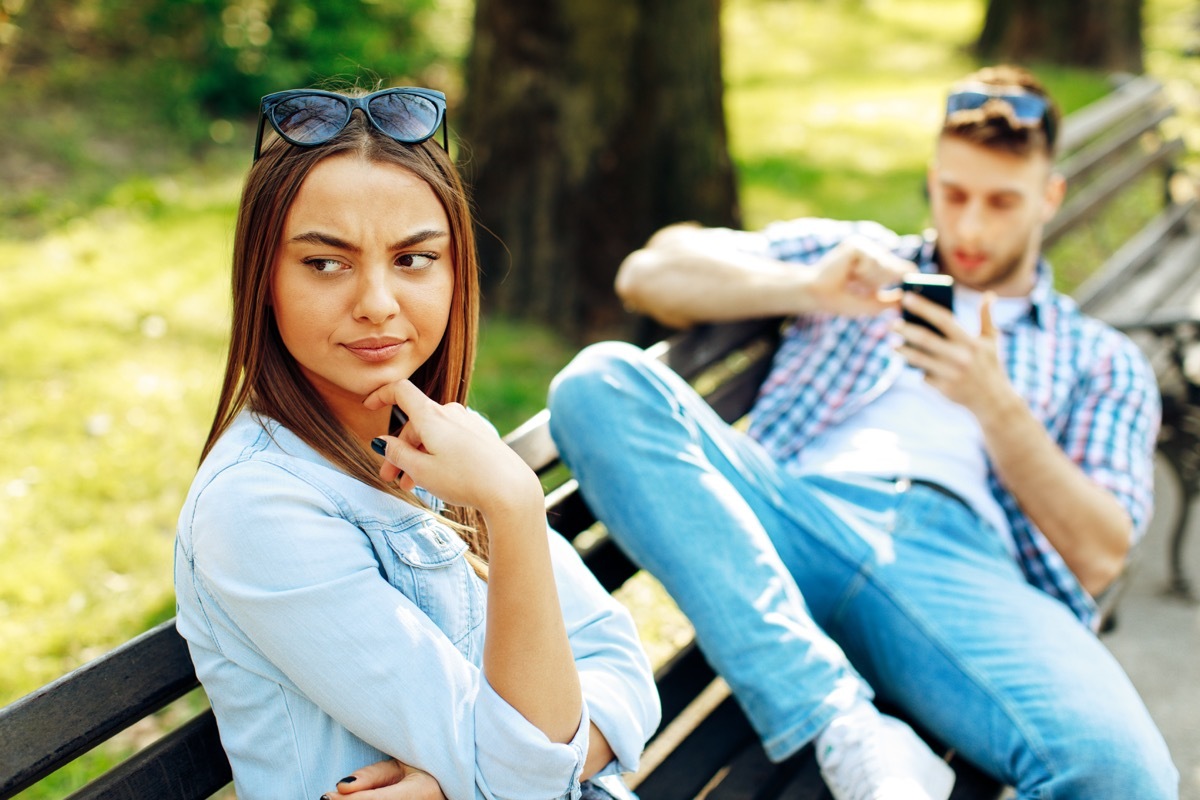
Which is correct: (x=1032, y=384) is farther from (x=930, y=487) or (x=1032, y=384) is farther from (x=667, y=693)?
(x=667, y=693)

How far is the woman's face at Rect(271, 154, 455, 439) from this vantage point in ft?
5.84

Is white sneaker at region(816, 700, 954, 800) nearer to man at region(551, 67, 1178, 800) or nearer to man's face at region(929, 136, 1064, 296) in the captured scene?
man at region(551, 67, 1178, 800)

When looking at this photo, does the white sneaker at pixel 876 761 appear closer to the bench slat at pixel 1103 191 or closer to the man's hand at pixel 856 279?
the man's hand at pixel 856 279

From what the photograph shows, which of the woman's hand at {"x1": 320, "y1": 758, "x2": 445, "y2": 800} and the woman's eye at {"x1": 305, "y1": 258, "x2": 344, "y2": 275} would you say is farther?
the woman's eye at {"x1": 305, "y1": 258, "x2": 344, "y2": 275}

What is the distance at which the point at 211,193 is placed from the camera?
687 centimetres

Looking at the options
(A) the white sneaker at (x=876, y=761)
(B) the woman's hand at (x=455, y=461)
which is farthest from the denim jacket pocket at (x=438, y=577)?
(A) the white sneaker at (x=876, y=761)

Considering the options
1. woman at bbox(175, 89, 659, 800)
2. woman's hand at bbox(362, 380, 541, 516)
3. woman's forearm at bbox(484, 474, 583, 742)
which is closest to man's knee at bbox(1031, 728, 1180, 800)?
woman at bbox(175, 89, 659, 800)

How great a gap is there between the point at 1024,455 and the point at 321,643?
6.36 feet

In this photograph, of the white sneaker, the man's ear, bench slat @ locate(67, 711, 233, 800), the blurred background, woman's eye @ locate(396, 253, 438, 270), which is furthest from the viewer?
the blurred background

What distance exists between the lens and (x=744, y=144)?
31.1 feet

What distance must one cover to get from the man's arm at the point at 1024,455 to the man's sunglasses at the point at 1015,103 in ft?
2.76

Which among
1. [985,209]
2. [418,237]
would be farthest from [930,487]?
[418,237]

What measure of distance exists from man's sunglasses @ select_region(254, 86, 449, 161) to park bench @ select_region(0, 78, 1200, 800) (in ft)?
2.80

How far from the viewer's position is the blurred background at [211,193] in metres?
4.02
